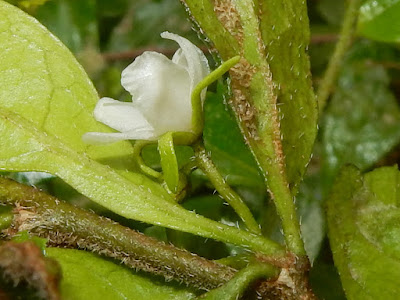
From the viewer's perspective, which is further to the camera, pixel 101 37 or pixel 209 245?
pixel 101 37

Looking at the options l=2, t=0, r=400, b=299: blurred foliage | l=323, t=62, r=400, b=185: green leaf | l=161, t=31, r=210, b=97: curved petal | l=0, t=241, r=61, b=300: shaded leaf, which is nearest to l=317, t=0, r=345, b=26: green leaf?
l=2, t=0, r=400, b=299: blurred foliage

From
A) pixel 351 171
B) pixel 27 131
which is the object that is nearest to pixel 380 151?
pixel 351 171

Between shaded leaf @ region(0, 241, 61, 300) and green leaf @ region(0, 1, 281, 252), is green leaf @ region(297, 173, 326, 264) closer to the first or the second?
green leaf @ region(0, 1, 281, 252)

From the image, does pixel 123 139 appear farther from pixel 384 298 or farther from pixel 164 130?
pixel 384 298

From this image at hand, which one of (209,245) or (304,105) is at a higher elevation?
(304,105)

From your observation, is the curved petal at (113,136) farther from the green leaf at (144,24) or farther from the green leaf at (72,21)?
the green leaf at (144,24)

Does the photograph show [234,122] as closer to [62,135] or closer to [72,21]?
[62,135]

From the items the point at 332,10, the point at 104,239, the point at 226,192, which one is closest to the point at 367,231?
the point at 226,192
